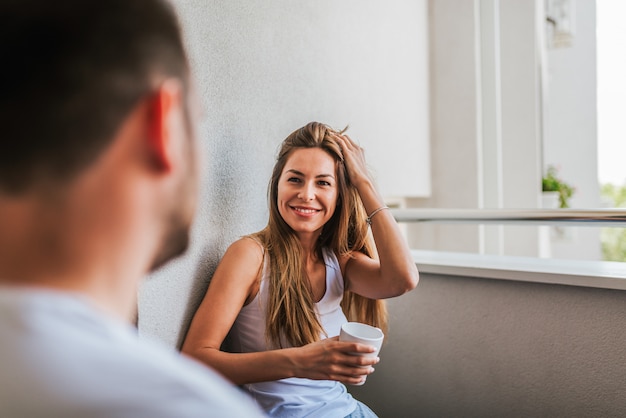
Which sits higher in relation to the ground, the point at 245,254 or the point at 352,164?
the point at 352,164

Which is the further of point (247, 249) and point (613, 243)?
point (613, 243)

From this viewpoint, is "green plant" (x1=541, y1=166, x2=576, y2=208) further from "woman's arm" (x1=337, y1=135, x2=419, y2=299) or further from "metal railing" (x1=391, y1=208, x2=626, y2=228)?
"woman's arm" (x1=337, y1=135, x2=419, y2=299)

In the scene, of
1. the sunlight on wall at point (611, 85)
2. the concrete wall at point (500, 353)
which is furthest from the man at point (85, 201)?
the sunlight on wall at point (611, 85)

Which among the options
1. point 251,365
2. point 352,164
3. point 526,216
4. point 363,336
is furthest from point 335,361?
point 526,216

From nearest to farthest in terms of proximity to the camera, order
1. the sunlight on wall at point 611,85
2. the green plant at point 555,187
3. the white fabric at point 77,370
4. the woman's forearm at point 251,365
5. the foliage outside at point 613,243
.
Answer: the white fabric at point 77,370 < the woman's forearm at point 251,365 < the green plant at point 555,187 < the sunlight on wall at point 611,85 < the foliage outside at point 613,243

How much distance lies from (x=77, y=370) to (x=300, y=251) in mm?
1180

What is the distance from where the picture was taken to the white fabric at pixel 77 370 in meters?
0.36

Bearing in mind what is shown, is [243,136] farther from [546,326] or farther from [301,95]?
[546,326]

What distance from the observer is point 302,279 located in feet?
4.94

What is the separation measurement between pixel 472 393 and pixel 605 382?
1.37 ft

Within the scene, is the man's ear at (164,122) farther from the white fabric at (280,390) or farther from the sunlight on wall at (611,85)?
the sunlight on wall at (611,85)

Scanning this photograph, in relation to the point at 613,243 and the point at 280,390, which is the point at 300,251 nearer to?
the point at 280,390

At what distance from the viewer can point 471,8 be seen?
306 centimetres

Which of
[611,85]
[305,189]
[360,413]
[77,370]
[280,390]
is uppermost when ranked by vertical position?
[611,85]
